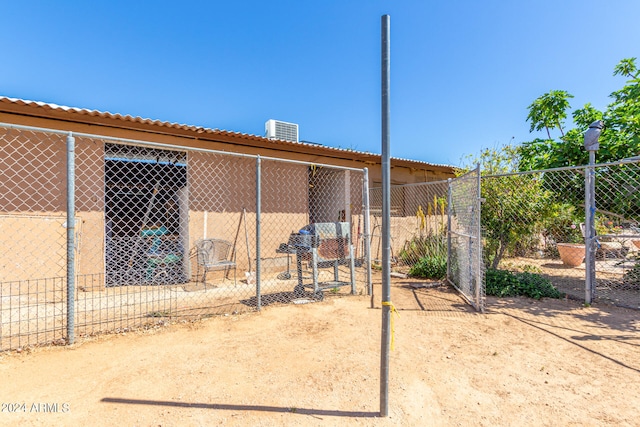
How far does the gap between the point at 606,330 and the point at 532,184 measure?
323 cm

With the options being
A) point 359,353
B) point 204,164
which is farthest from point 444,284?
point 204,164

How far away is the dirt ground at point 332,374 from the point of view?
204 cm

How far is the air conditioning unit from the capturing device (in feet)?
27.5

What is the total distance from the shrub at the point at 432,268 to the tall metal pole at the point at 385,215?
16.2 ft

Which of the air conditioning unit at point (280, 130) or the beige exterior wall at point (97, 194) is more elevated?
the air conditioning unit at point (280, 130)

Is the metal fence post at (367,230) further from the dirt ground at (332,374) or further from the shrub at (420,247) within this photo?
the shrub at (420,247)

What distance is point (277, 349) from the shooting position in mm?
3031

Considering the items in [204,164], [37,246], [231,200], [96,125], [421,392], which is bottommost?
[421,392]

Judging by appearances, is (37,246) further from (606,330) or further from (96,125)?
(606,330)

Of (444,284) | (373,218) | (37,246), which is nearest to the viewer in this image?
(37,246)

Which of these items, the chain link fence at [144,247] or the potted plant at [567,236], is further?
the potted plant at [567,236]

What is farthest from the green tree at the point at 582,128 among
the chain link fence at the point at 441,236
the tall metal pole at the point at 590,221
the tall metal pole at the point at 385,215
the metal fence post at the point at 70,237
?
the metal fence post at the point at 70,237

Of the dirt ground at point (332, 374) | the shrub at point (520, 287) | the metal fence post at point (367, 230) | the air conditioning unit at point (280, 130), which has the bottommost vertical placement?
the dirt ground at point (332, 374)

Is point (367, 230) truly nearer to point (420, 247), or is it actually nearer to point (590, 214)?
point (590, 214)
